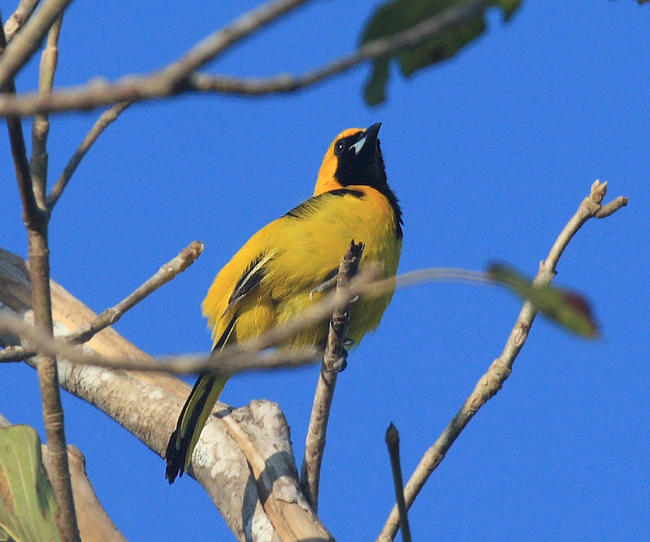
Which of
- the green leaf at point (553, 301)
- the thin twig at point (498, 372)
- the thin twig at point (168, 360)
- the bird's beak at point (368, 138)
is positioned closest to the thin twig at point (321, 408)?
the thin twig at point (498, 372)

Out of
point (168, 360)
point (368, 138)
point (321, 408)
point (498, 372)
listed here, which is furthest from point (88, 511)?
point (368, 138)

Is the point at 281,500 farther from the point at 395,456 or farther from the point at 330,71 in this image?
the point at 330,71

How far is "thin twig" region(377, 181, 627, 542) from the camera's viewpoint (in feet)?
9.43

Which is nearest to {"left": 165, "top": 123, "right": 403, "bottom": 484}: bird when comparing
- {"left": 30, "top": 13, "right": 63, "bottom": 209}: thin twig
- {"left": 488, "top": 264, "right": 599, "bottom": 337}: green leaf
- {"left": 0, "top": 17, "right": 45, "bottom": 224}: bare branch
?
{"left": 30, "top": 13, "right": 63, "bottom": 209}: thin twig

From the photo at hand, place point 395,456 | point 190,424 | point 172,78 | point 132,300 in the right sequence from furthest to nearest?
point 190,424, point 132,300, point 395,456, point 172,78

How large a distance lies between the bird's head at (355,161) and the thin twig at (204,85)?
495cm

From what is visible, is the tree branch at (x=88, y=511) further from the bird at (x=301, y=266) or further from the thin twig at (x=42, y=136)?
the thin twig at (x=42, y=136)

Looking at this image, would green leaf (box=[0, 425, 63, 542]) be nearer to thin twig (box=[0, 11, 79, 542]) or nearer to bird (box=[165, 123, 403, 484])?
thin twig (box=[0, 11, 79, 542])

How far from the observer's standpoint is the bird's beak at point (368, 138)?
6270 millimetres

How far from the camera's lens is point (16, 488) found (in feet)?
9.72

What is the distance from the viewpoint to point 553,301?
1126mm

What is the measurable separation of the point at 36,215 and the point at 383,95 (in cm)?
97

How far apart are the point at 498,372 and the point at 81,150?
60.1 inches

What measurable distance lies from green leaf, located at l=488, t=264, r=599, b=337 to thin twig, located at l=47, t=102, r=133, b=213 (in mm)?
1279
